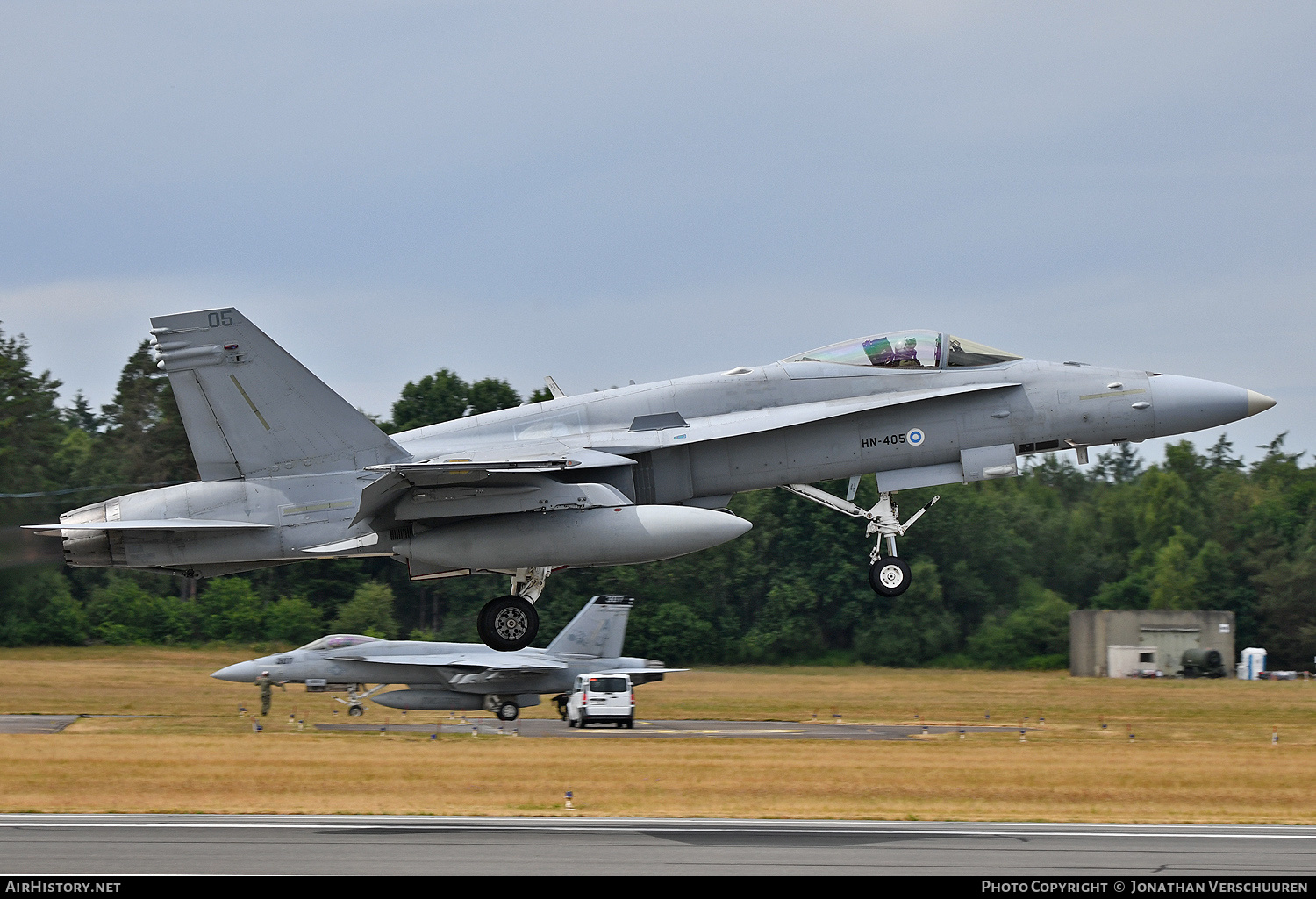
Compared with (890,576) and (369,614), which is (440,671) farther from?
(890,576)

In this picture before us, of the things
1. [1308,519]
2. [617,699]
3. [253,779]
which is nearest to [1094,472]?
[1308,519]

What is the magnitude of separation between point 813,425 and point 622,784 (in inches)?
367

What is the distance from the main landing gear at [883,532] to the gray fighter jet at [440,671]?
2422 cm

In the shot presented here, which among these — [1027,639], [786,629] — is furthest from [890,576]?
[1027,639]

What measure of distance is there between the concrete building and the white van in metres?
25.8

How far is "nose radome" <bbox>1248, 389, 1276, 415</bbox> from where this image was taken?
17.3 m

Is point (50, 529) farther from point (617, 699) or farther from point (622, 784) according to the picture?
point (617, 699)

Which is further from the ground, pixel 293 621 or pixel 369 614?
pixel 369 614

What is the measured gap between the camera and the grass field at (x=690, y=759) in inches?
845

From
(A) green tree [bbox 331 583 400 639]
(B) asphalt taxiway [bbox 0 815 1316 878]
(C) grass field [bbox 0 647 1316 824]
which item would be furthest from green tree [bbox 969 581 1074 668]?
(B) asphalt taxiway [bbox 0 815 1316 878]

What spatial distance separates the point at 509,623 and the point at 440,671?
2506cm

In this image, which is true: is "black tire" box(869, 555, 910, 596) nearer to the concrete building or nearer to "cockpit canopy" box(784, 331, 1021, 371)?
"cockpit canopy" box(784, 331, 1021, 371)

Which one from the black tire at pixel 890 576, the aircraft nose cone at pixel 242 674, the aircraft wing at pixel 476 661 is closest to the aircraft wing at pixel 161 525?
the black tire at pixel 890 576

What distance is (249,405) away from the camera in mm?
16641
